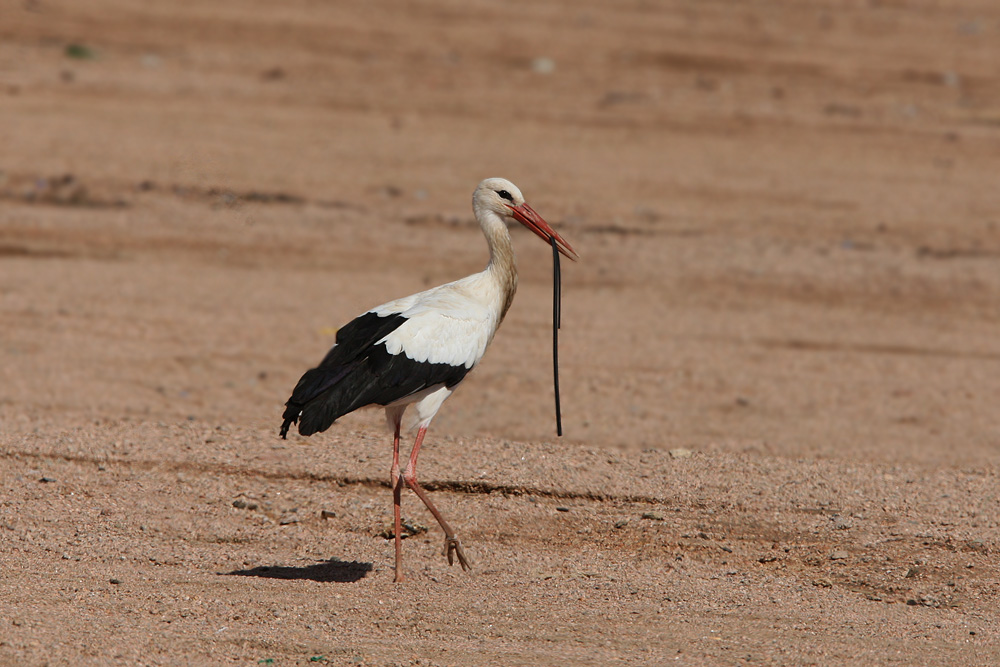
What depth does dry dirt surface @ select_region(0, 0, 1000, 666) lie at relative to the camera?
19.1ft

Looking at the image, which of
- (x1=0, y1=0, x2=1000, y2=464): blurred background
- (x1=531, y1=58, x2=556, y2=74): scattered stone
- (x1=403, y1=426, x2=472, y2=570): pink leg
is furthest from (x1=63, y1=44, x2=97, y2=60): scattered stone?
(x1=403, y1=426, x2=472, y2=570): pink leg

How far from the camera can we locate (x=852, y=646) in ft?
17.8

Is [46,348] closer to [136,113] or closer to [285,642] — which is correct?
[285,642]

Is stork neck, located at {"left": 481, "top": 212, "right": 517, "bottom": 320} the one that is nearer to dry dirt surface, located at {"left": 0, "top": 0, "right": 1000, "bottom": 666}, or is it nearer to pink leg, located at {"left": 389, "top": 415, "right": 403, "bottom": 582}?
pink leg, located at {"left": 389, "top": 415, "right": 403, "bottom": 582}

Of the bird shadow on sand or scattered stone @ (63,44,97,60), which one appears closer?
the bird shadow on sand

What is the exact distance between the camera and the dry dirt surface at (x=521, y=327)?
5.84m

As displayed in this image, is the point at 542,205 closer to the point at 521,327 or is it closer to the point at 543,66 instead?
the point at 521,327

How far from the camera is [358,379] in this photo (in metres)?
6.10

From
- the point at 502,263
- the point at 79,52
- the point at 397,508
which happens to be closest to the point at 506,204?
the point at 502,263

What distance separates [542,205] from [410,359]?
7591 mm

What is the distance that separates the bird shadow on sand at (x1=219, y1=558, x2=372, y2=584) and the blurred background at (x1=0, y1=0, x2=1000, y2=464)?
1843 mm

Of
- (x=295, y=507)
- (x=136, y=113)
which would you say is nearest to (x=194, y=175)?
(x=136, y=113)

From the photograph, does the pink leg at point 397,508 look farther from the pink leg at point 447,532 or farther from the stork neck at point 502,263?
the stork neck at point 502,263

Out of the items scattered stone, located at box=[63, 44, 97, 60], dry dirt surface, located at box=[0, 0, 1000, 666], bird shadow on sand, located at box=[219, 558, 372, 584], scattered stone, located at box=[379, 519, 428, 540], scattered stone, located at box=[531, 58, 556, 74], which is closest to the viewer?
dry dirt surface, located at box=[0, 0, 1000, 666]
